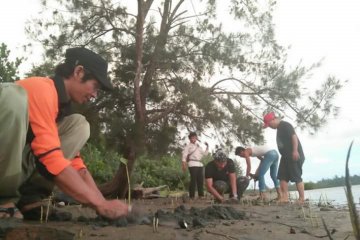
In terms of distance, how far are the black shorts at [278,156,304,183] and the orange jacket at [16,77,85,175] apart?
193 inches

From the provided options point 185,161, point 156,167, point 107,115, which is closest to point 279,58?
point 185,161

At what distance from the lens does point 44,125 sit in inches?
81.4

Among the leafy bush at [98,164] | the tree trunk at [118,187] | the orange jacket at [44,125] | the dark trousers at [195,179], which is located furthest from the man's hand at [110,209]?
the leafy bush at [98,164]

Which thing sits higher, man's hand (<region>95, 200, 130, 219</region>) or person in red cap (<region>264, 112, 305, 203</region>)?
person in red cap (<region>264, 112, 305, 203</region>)

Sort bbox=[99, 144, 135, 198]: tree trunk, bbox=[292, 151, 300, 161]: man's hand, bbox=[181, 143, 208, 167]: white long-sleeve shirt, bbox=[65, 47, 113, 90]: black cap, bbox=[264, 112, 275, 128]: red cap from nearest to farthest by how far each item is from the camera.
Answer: bbox=[65, 47, 113, 90]: black cap < bbox=[292, 151, 300, 161]: man's hand < bbox=[264, 112, 275, 128]: red cap < bbox=[99, 144, 135, 198]: tree trunk < bbox=[181, 143, 208, 167]: white long-sleeve shirt

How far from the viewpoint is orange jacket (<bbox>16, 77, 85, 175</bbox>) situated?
2.04 meters

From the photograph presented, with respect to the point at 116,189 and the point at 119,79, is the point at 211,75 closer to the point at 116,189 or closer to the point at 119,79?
the point at 119,79

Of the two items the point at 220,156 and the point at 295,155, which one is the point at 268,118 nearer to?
the point at 295,155

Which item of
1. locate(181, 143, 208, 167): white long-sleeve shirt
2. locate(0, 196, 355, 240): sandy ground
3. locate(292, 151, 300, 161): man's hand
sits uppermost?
locate(181, 143, 208, 167): white long-sleeve shirt

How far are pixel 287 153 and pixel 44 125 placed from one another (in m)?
5.04

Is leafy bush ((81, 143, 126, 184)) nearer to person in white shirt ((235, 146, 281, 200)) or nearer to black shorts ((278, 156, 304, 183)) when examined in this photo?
person in white shirt ((235, 146, 281, 200))

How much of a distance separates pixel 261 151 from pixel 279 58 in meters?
1.65

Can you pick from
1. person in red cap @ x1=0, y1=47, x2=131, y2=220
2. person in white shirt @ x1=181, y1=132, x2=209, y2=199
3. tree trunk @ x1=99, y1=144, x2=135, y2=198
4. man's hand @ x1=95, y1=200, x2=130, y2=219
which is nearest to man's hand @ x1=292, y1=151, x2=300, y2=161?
person in white shirt @ x1=181, y1=132, x2=209, y2=199

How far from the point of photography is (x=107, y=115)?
277 inches
